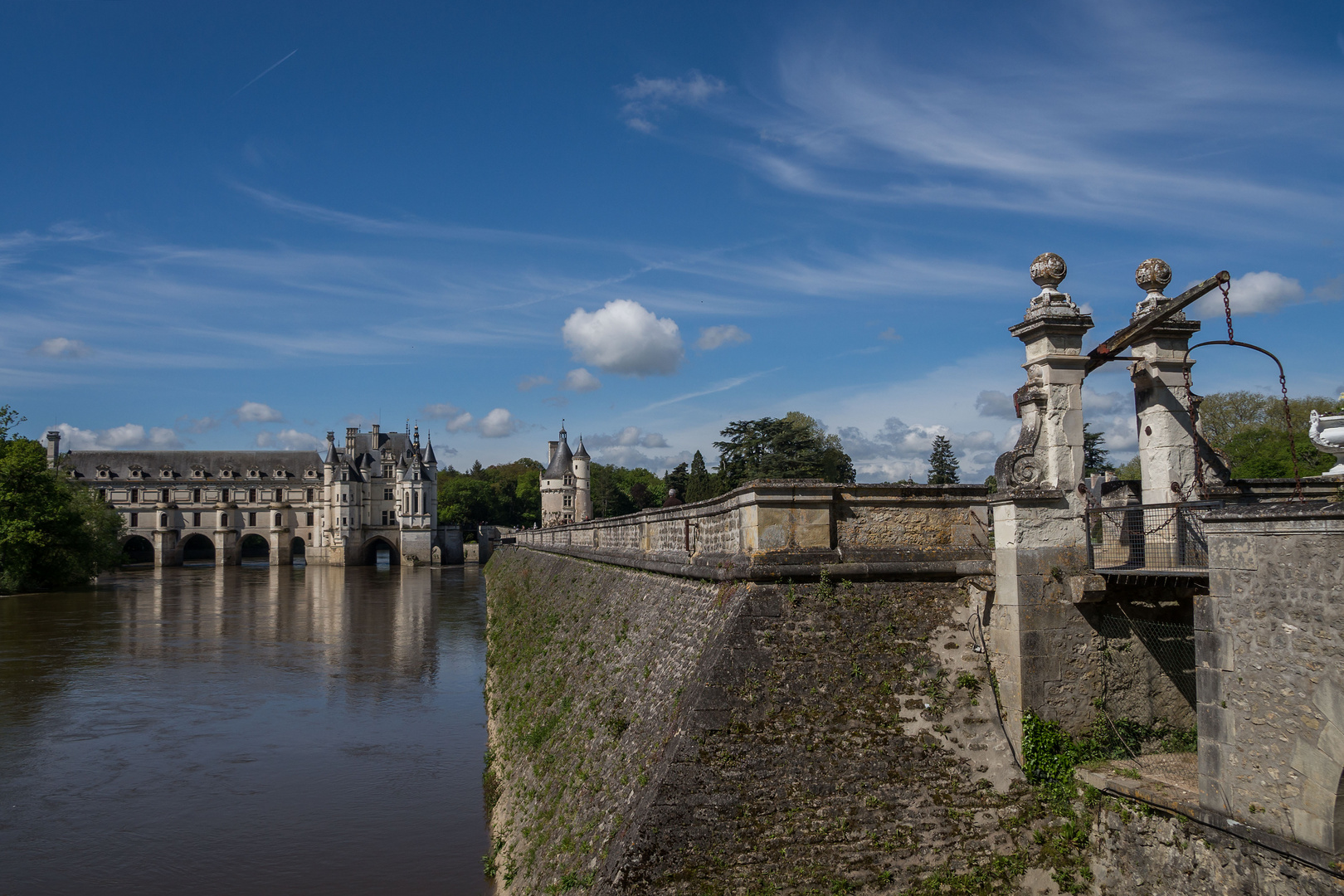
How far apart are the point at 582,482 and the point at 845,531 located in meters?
63.7

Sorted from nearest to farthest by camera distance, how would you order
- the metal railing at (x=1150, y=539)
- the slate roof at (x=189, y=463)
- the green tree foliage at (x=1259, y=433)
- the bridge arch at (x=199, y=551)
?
1. the metal railing at (x=1150, y=539)
2. the green tree foliage at (x=1259, y=433)
3. the slate roof at (x=189, y=463)
4. the bridge arch at (x=199, y=551)

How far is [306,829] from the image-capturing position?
517 inches

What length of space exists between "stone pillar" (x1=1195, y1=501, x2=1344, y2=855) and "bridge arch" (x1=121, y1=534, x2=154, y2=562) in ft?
319

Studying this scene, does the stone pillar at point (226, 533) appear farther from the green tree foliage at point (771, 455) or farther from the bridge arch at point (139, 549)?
the green tree foliage at point (771, 455)

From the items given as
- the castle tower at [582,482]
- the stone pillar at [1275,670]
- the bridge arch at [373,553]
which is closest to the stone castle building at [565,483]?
the castle tower at [582,482]

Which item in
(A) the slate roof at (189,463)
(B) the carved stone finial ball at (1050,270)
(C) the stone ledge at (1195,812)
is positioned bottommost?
(C) the stone ledge at (1195,812)

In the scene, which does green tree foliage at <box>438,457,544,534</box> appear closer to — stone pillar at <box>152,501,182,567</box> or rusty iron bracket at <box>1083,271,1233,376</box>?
stone pillar at <box>152,501,182,567</box>

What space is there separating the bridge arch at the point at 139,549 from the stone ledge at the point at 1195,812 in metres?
96.3

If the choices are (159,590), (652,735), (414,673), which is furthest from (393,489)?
(652,735)

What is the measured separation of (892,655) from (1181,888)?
293 centimetres

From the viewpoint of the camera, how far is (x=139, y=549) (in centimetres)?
9069

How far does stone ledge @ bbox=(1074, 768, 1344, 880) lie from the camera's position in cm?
584

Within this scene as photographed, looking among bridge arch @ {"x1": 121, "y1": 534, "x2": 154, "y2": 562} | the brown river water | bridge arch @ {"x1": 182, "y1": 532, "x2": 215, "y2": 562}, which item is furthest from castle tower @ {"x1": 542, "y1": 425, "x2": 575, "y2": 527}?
bridge arch @ {"x1": 182, "y1": 532, "x2": 215, "y2": 562}

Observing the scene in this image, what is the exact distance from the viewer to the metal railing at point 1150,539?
8398 mm
